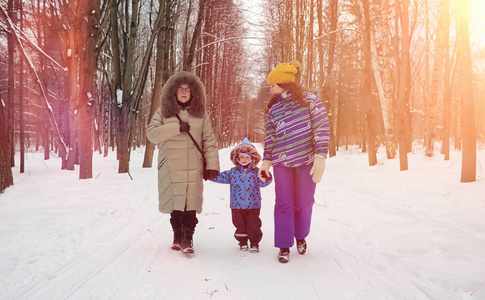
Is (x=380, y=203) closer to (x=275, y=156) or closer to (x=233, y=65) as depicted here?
(x=275, y=156)

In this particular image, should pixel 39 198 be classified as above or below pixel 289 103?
below

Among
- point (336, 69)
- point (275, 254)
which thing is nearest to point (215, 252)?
point (275, 254)

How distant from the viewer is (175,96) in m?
3.68

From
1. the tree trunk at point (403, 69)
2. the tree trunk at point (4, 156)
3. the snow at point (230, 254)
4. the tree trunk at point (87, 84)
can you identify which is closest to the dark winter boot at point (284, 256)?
the snow at point (230, 254)

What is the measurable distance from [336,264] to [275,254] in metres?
0.67

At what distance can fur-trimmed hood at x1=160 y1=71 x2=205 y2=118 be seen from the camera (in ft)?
11.8

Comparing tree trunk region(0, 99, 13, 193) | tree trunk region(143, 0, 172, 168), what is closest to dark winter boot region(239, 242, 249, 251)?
tree trunk region(0, 99, 13, 193)

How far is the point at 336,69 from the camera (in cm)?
2506

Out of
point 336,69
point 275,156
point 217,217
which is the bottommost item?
point 217,217

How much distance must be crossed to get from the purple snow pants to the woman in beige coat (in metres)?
0.76

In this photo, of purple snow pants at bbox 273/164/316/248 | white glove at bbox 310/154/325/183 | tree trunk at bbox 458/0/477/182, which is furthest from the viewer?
tree trunk at bbox 458/0/477/182

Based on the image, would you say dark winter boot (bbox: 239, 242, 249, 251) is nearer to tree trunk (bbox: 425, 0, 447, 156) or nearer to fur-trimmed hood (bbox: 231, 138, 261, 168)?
fur-trimmed hood (bbox: 231, 138, 261, 168)

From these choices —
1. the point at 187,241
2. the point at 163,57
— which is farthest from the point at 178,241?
the point at 163,57

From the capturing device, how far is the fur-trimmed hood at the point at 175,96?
3.61 metres
